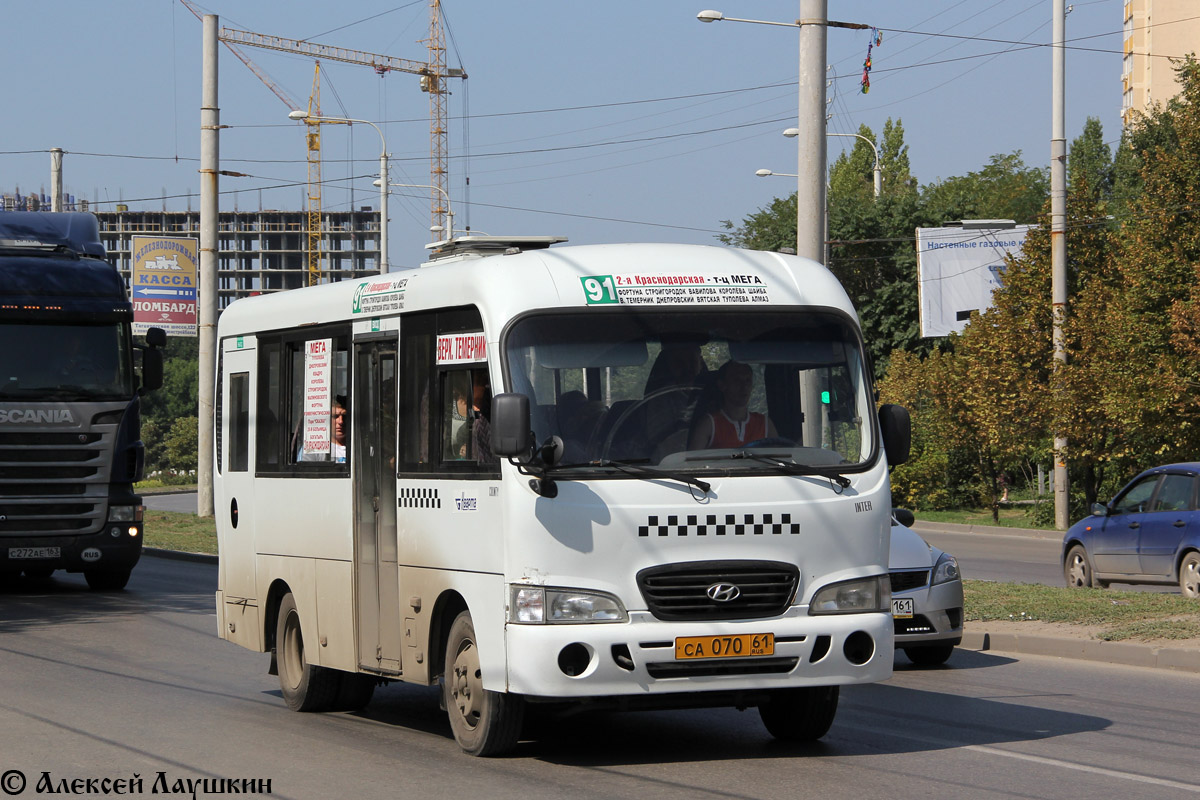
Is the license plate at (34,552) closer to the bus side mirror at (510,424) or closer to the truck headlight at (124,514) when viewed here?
the truck headlight at (124,514)

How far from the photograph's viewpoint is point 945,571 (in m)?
13.4

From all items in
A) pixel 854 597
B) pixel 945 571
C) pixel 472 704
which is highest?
pixel 854 597

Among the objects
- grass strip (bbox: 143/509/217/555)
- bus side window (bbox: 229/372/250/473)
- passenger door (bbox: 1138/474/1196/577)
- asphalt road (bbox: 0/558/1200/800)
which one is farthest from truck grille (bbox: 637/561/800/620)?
grass strip (bbox: 143/509/217/555)

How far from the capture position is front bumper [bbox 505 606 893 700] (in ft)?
27.2

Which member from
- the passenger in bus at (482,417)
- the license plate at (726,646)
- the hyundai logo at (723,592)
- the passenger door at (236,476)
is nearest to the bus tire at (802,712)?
the license plate at (726,646)

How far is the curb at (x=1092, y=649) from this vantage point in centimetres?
1283

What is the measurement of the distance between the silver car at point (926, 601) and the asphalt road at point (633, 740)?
0.93ft

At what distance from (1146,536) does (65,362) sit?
1269 cm

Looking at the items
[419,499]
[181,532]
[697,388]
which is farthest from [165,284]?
[697,388]

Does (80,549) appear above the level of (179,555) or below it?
above

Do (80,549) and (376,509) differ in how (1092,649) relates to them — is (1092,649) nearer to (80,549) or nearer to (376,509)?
(376,509)

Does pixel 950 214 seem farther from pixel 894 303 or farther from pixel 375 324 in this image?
pixel 375 324

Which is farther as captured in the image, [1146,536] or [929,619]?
[1146,536]

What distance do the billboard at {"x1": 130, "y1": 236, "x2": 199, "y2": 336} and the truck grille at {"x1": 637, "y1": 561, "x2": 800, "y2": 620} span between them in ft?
69.6
